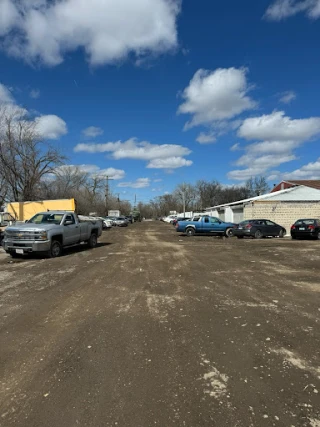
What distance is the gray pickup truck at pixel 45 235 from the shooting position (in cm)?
1206

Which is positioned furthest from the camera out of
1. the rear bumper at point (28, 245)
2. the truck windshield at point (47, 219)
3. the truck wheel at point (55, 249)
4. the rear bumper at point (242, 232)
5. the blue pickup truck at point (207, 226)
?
the blue pickup truck at point (207, 226)

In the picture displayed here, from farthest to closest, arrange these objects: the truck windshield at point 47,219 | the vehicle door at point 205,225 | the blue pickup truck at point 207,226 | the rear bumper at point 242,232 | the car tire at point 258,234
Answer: the vehicle door at point 205,225 → the blue pickup truck at point 207,226 → the car tire at point 258,234 → the rear bumper at point 242,232 → the truck windshield at point 47,219

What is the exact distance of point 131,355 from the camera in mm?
3844

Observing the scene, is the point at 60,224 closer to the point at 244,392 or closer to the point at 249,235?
the point at 244,392

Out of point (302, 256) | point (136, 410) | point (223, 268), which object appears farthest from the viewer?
point (302, 256)

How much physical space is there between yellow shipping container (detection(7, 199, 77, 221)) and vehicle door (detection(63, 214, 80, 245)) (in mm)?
10389

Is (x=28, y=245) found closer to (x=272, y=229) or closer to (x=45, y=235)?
(x=45, y=235)

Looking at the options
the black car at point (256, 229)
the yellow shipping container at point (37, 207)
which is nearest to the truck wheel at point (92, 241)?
the yellow shipping container at point (37, 207)

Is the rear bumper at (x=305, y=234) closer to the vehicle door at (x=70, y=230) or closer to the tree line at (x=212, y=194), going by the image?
the vehicle door at (x=70, y=230)

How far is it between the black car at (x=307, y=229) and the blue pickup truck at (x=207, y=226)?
5.09 meters

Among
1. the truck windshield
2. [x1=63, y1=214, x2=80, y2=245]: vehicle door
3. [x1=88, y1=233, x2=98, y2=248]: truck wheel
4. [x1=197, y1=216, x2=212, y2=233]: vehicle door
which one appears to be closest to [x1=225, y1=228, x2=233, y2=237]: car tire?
[x1=197, y1=216, x2=212, y2=233]: vehicle door

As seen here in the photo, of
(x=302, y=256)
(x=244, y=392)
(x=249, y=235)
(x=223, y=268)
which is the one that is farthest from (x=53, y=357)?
(x=249, y=235)

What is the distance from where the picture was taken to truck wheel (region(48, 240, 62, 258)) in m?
12.5

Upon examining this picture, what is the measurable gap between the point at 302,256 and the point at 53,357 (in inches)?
458
